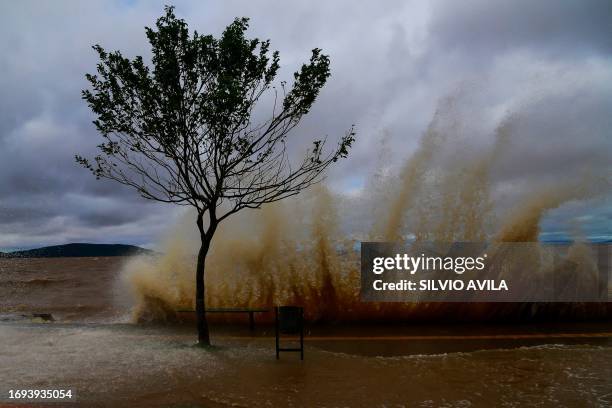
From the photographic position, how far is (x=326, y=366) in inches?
340

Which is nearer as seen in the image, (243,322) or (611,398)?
(611,398)

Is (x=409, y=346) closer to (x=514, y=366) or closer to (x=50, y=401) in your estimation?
(x=514, y=366)

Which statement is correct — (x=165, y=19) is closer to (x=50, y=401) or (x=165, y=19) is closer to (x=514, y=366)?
(x=50, y=401)

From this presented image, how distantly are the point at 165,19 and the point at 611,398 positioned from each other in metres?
11.1

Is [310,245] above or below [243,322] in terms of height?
above

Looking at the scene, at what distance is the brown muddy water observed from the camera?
680 centimetres

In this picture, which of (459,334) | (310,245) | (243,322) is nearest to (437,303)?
(459,334)

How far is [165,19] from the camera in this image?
998cm

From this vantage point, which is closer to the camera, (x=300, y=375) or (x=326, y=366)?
(x=300, y=375)

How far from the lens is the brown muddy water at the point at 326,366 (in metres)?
6.80

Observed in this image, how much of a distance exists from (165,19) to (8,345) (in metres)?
8.70

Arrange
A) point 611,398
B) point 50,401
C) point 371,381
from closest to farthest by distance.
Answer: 1. point 50,401
2. point 611,398
3. point 371,381

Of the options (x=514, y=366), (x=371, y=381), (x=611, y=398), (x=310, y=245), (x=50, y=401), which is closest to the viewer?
(x=50, y=401)

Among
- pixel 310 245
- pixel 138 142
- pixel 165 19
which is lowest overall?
pixel 310 245
